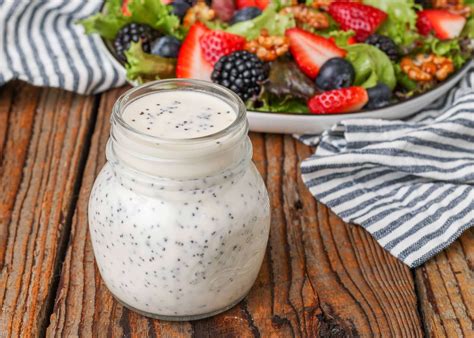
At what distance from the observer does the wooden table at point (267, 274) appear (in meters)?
1.44

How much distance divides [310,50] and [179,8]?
0.39 meters

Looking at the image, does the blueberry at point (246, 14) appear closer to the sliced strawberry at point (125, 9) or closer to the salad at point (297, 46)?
the salad at point (297, 46)

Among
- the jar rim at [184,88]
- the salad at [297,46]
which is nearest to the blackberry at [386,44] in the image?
→ the salad at [297,46]

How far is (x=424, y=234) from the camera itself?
1.65 meters

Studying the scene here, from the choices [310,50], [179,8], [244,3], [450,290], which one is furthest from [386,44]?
[450,290]

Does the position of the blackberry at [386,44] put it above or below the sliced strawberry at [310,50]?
below

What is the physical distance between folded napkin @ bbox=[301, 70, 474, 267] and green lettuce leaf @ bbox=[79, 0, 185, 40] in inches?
21.2

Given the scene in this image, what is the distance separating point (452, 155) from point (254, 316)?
0.63 meters

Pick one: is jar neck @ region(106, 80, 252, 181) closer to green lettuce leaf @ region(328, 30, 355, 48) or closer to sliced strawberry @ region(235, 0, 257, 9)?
green lettuce leaf @ region(328, 30, 355, 48)

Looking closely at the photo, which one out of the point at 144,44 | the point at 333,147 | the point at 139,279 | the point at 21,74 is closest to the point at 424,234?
the point at 333,147

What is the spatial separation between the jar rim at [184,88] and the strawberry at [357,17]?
91cm

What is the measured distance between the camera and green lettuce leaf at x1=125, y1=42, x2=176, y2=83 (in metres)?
2.00

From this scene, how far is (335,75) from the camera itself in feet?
6.67

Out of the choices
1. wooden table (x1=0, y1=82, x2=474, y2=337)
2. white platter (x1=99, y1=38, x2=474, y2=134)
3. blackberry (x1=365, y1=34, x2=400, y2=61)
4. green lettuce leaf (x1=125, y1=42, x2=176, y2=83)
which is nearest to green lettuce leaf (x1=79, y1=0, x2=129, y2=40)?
green lettuce leaf (x1=125, y1=42, x2=176, y2=83)
